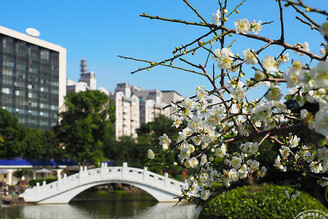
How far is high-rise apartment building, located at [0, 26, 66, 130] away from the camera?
55.4m

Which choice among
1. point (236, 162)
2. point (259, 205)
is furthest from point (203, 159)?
point (259, 205)

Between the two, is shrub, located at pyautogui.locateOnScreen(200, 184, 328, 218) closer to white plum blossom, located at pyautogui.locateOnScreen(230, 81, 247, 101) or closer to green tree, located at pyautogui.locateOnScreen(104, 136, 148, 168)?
white plum blossom, located at pyautogui.locateOnScreen(230, 81, 247, 101)

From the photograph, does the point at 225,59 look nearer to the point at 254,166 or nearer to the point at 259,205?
the point at 254,166

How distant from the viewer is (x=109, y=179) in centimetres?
2383

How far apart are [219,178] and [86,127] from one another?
108 feet

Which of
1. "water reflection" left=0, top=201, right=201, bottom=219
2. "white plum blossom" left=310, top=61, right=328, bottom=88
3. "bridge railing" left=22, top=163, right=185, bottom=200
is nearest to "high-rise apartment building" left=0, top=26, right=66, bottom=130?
"bridge railing" left=22, top=163, right=185, bottom=200

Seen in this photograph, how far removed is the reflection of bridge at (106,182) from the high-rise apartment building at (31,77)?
3310cm

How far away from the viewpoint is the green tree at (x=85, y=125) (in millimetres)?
36281

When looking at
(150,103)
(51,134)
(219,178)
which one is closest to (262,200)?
(219,178)

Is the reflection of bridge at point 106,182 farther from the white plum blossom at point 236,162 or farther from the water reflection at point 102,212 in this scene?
the white plum blossom at point 236,162

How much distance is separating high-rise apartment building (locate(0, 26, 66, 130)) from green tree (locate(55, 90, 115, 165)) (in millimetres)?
18982

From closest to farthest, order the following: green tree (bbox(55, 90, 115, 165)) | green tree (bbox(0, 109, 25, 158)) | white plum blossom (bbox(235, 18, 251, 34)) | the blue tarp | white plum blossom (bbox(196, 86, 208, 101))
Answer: white plum blossom (bbox(235, 18, 251, 34)) → white plum blossom (bbox(196, 86, 208, 101)) → green tree (bbox(55, 90, 115, 165)) → green tree (bbox(0, 109, 25, 158)) → the blue tarp

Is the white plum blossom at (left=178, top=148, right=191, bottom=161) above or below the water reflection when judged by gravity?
above

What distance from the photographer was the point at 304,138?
18156 millimetres
